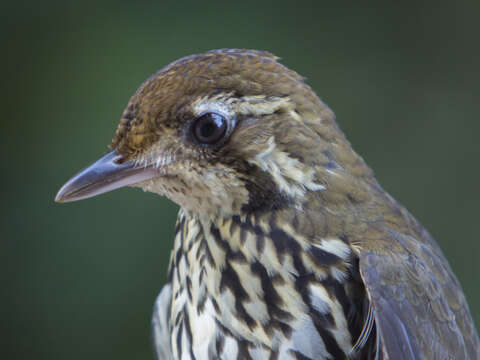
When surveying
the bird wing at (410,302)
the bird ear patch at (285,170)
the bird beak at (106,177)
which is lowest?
the bird wing at (410,302)

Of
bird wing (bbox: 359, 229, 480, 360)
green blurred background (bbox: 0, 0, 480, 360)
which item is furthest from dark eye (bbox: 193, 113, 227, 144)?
green blurred background (bbox: 0, 0, 480, 360)

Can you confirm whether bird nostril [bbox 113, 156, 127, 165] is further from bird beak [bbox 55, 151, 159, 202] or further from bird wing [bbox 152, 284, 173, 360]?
bird wing [bbox 152, 284, 173, 360]

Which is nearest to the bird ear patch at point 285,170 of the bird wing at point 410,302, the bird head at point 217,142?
the bird head at point 217,142

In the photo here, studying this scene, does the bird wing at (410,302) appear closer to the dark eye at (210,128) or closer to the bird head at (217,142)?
the bird head at (217,142)

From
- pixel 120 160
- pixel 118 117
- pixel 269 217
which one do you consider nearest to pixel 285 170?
pixel 269 217

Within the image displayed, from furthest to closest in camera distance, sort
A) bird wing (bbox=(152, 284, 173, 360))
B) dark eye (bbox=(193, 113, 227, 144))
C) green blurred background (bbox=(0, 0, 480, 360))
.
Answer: green blurred background (bbox=(0, 0, 480, 360)) → bird wing (bbox=(152, 284, 173, 360)) → dark eye (bbox=(193, 113, 227, 144))

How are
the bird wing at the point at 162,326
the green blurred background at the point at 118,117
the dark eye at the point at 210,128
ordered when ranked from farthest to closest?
the green blurred background at the point at 118,117 < the bird wing at the point at 162,326 < the dark eye at the point at 210,128

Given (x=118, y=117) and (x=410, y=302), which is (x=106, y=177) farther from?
(x=118, y=117)
